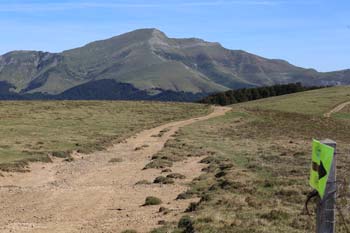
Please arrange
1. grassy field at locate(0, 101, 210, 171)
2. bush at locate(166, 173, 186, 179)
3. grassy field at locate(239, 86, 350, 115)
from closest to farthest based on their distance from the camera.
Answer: bush at locate(166, 173, 186, 179) → grassy field at locate(0, 101, 210, 171) → grassy field at locate(239, 86, 350, 115)

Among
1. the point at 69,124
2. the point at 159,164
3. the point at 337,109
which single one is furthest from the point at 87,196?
the point at 337,109

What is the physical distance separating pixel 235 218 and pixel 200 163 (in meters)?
20.7

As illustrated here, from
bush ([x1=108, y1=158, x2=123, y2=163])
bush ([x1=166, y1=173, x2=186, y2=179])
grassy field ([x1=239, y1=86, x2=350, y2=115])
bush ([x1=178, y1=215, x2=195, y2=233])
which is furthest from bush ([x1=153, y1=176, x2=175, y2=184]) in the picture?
grassy field ([x1=239, y1=86, x2=350, y2=115])

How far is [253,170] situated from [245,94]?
116395mm

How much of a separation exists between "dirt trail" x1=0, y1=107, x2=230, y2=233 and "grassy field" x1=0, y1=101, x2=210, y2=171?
12.0ft

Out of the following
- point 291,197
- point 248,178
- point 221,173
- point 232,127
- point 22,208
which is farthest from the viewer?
point 232,127

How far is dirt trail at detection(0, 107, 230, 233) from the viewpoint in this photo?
19.3 metres

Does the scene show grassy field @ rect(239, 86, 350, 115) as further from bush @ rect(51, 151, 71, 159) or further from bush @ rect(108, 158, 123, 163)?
bush @ rect(51, 151, 71, 159)

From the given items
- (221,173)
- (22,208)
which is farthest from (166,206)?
(221,173)

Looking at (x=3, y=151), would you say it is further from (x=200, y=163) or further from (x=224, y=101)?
(x=224, y=101)

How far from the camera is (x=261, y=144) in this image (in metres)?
50.7

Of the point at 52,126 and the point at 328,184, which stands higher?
the point at 328,184

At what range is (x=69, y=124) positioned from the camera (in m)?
67.0

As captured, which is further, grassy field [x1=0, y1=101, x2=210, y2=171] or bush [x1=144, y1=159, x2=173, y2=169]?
grassy field [x1=0, y1=101, x2=210, y2=171]
